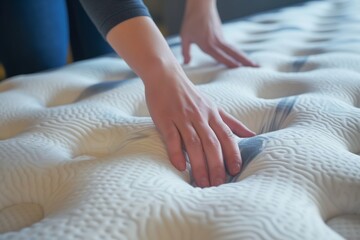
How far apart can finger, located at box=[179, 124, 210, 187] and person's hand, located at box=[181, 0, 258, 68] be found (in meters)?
0.36

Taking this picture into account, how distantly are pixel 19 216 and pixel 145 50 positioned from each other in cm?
25

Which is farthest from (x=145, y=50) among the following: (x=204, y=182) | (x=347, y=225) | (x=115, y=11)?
(x=347, y=225)

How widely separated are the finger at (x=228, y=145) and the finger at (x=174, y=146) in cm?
5

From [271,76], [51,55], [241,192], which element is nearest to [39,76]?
[51,55]

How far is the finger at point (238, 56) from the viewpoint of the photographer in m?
0.79

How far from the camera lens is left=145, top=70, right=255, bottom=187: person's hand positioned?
0.44m

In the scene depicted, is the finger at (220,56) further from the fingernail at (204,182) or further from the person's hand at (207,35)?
the fingernail at (204,182)

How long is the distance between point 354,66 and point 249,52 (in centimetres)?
26

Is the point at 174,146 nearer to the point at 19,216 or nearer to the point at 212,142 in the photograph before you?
the point at 212,142

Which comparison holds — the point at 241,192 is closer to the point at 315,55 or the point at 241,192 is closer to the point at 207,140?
the point at 207,140

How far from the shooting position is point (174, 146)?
0.45m

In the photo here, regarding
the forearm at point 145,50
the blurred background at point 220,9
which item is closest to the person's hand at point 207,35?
the forearm at point 145,50

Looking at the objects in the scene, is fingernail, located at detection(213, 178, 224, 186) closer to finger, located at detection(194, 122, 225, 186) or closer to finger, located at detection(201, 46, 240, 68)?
finger, located at detection(194, 122, 225, 186)

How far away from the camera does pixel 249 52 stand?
3.01ft
